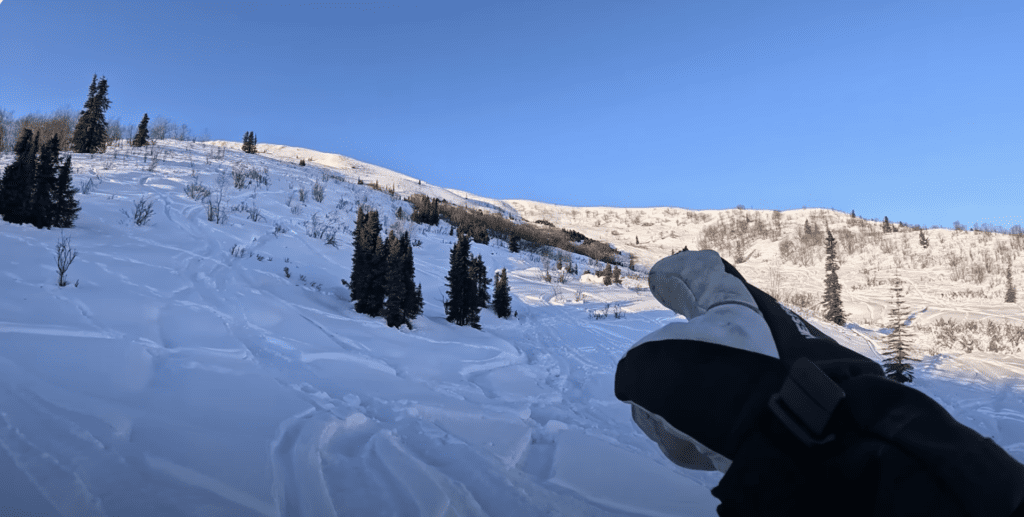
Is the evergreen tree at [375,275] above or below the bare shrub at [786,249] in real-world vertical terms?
below

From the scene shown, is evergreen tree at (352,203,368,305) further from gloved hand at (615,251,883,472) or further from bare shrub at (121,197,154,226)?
gloved hand at (615,251,883,472)

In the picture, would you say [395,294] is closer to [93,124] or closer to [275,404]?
[275,404]

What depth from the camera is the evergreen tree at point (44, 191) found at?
21.3 ft

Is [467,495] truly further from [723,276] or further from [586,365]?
[586,365]

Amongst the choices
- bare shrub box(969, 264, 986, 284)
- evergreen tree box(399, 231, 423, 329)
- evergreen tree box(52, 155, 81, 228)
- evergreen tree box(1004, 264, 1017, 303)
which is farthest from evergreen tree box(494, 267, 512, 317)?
bare shrub box(969, 264, 986, 284)

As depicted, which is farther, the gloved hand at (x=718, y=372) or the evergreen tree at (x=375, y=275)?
the evergreen tree at (x=375, y=275)

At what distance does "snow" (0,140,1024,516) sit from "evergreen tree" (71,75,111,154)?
18932 mm

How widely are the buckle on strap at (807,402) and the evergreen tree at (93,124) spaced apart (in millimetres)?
29247

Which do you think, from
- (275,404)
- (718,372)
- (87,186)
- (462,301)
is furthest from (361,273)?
(87,186)

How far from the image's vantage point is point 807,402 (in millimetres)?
928

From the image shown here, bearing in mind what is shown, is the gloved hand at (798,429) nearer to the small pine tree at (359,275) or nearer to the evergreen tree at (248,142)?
the small pine tree at (359,275)

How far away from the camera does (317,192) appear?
756 inches

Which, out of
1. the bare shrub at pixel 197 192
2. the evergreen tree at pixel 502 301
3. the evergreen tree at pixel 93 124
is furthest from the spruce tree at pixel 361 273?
the evergreen tree at pixel 93 124

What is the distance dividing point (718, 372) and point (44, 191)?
10094mm
